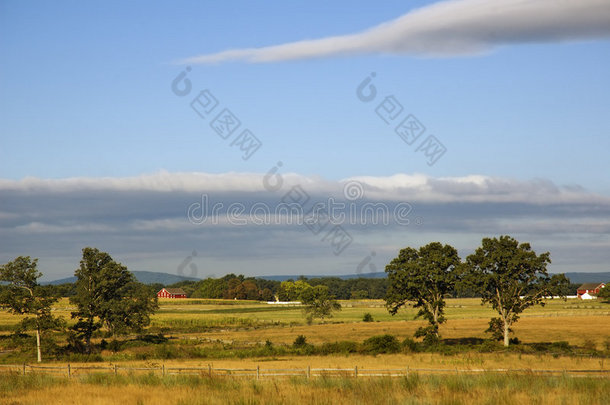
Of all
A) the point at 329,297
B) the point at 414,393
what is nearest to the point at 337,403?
the point at 414,393

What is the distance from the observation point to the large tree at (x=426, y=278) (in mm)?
71562

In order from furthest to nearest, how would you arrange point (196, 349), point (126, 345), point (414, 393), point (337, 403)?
1. point (126, 345)
2. point (196, 349)
3. point (414, 393)
4. point (337, 403)

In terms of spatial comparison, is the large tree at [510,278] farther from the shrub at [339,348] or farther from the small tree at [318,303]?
the small tree at [318,303]

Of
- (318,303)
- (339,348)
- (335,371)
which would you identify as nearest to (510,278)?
(339,348)

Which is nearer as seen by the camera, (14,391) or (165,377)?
(14,391)

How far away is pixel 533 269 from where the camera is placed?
6612cm

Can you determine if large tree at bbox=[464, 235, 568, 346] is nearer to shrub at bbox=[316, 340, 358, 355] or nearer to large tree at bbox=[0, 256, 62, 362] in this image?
shrub at bbox=[316, 340, 358, 355]

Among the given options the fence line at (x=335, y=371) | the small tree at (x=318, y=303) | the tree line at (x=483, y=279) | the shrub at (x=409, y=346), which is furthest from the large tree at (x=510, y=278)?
the small tree at (x=318, y=303)

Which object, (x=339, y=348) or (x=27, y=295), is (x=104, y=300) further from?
(x=339, y=348)

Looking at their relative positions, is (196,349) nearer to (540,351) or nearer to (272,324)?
(540,351)

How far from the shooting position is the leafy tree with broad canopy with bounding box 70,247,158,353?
75.4m

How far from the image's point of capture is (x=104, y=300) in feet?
254

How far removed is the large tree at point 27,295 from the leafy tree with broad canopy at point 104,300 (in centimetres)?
684

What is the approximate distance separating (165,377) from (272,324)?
8813 cm
